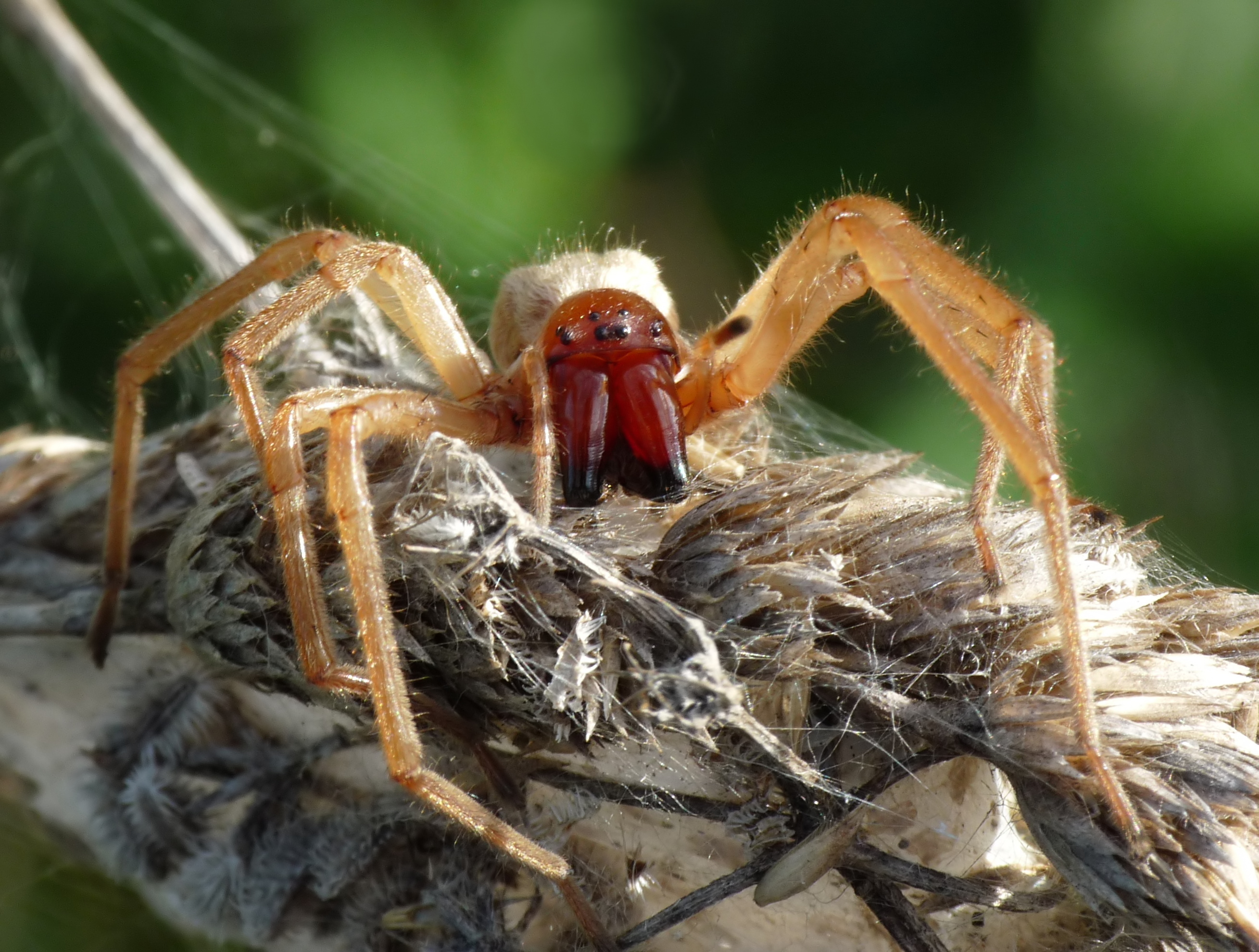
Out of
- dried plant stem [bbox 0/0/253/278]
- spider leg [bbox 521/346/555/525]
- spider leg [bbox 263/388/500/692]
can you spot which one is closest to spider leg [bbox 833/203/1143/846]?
spider leg [bbox 521/346/555/525]

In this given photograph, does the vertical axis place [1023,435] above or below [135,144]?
below

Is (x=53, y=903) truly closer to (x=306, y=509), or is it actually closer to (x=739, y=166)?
(x=306, y=509)

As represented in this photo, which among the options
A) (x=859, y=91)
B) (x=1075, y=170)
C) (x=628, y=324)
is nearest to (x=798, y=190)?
(x=859, y=91)

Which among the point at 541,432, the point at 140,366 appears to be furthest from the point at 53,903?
the point at 541,432

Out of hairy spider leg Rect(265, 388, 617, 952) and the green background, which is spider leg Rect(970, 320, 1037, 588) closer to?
the green background

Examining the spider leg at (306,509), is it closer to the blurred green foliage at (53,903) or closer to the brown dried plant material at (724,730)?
the brown dried plant material at (724,730)
